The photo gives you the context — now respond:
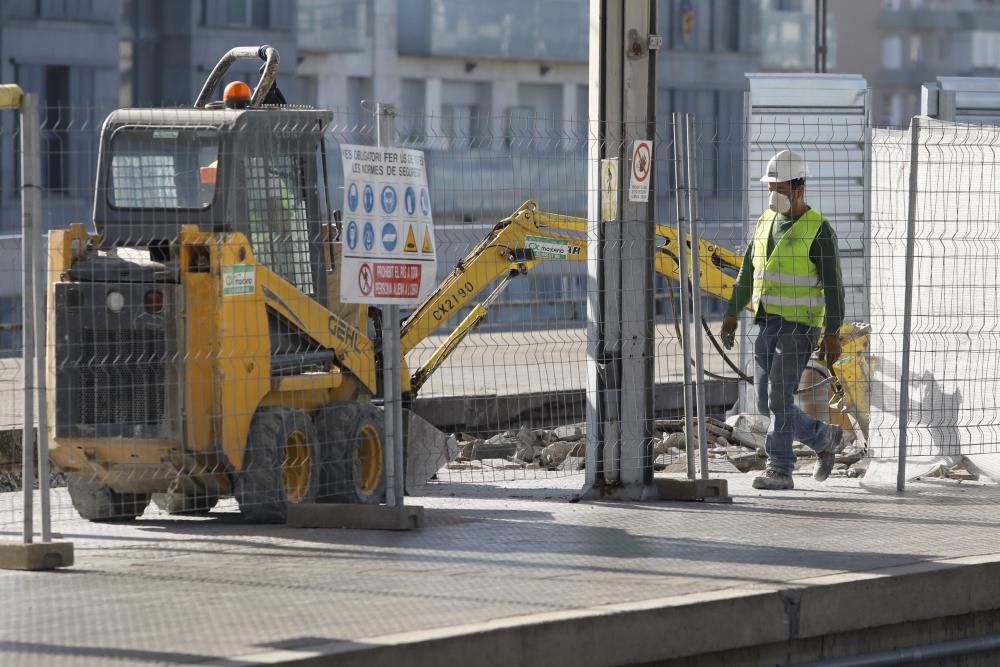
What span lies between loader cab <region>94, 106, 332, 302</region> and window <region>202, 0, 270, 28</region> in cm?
3343

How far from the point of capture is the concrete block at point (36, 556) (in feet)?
28.6

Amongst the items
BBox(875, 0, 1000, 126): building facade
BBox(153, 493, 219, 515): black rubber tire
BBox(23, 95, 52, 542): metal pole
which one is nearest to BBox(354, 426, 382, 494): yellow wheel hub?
BBox(153, 493, 219, 515): black rubber tire

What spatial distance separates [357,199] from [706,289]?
5.30m

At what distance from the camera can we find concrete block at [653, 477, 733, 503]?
11.2 meters

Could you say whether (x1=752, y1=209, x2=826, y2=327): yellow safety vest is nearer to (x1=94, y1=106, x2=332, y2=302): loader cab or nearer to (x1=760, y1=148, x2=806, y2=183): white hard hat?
(x1=760, y1=148, x2=806, y2=183): white hard hat

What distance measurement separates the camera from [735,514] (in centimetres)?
1061

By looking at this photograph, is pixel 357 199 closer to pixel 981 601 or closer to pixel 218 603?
pixel 218 603

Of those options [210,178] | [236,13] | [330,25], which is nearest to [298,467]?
[210,178]

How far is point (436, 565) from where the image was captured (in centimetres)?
879

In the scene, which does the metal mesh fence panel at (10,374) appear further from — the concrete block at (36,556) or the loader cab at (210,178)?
the concrete block at (36,556)

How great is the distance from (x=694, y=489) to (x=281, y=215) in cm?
283

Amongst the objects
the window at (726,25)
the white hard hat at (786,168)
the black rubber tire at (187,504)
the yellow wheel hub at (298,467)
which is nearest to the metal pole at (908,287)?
the white hard hat at (786,168)

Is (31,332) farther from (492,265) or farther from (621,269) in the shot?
(492,265)

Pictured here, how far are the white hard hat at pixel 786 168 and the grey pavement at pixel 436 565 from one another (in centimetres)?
187
